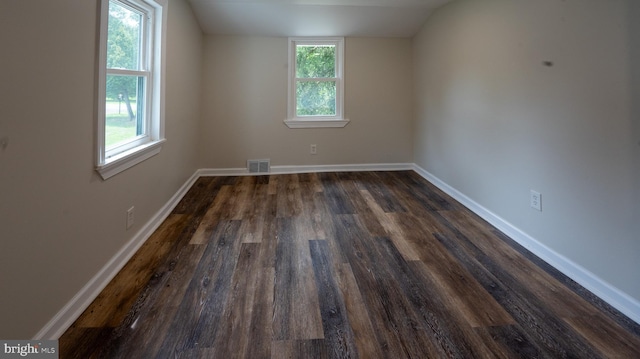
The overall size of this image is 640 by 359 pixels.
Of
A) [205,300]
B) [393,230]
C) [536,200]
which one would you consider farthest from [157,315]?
[536,200]

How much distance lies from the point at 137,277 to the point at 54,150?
0.92 meters

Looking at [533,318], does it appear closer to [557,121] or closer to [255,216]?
[557,121]

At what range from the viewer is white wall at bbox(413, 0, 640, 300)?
1846 mm

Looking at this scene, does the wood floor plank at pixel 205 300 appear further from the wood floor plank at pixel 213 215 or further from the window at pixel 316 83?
the window at pixel 316 83

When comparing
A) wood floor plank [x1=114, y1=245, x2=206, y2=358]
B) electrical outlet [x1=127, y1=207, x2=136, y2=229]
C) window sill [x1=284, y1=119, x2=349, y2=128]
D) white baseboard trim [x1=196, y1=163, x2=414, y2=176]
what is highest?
window sill [x1=284, y1=119, x2=349, y2=128]

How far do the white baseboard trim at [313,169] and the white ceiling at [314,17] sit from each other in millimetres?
1814

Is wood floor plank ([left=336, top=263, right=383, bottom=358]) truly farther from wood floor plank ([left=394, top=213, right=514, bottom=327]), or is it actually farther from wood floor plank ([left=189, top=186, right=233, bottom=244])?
wood floor plank ([left=189, top=186, right=233, bottom=244])

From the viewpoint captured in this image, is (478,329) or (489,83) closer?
(478,329)

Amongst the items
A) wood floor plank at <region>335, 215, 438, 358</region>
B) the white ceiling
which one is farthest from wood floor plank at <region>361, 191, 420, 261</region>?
the white ceiling

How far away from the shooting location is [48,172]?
1510 mm

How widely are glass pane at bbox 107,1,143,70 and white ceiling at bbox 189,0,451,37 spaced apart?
1364 millimetres

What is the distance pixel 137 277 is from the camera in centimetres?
211

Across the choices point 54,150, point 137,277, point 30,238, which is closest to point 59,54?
point 54,150

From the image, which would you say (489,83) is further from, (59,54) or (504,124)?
(59,54)
